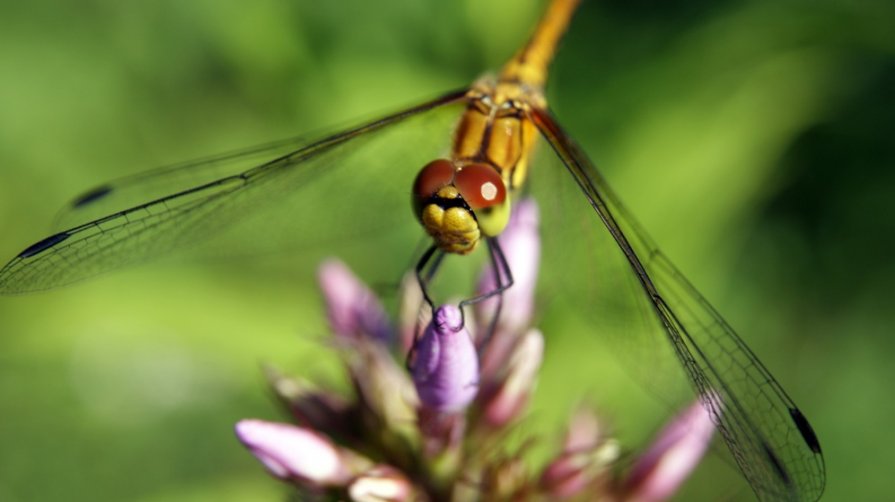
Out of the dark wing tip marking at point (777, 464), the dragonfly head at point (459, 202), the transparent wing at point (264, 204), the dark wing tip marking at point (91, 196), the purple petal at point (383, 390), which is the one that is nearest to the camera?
the dark wing tip marking at point (777, 464)

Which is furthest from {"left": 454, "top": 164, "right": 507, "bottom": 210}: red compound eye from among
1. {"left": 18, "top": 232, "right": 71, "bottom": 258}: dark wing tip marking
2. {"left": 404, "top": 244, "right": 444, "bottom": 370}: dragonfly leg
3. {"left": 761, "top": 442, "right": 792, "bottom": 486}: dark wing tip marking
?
{"left": 18, "top": 232, "right": 71, "bottom": 258}: dark wing tip marking

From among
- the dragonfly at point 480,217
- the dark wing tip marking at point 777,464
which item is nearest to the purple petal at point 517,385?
the dragonfly at point 480,217

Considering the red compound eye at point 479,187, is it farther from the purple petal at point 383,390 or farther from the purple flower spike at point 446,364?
the purple petal at point 383,390

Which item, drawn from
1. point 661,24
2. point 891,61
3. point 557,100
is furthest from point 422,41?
point 891,61

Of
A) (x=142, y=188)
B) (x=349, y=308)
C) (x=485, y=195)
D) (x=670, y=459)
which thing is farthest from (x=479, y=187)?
(x=142, y=188)

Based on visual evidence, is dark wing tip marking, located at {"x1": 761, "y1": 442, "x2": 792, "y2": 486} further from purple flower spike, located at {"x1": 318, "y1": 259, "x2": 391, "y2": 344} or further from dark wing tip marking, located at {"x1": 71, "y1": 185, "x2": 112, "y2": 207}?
dark wing tip marking, located at {"x1": 71, "y1": 185, "x2": 112, "y2": 207}
